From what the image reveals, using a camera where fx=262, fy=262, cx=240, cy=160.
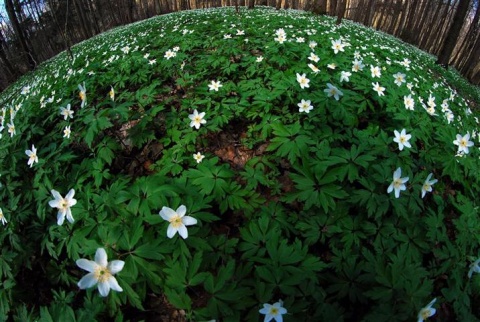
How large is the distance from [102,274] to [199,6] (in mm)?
26714

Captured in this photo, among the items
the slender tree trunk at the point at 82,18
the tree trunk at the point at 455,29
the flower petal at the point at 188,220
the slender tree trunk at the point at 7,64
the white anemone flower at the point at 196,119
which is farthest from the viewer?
the slender tree trunk at the point at 82,18

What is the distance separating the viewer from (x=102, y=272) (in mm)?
1329

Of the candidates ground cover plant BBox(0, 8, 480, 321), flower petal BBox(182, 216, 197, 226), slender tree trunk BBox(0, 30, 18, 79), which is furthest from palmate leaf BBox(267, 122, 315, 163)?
slender tree trunk BBox(0, 30, 18, 79)

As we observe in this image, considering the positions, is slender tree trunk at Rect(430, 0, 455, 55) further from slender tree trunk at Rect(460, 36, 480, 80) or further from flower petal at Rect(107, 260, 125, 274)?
flower petal at Rect(107, 260, 125, 274)

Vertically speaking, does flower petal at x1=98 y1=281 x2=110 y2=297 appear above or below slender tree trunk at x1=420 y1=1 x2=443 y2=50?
above

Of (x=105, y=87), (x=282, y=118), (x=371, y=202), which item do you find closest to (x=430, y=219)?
(x=371, y=202)

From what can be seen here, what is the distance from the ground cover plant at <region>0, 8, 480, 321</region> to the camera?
5.22 ft

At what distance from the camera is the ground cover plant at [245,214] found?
→ 1.59 meters

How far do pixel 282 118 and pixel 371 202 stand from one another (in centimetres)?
120

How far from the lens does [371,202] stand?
79.2 inches

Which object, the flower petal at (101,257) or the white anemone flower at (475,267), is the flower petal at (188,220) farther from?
the white anemone flower at (475,267)

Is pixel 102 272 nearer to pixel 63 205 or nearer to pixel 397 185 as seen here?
pixel 63 205

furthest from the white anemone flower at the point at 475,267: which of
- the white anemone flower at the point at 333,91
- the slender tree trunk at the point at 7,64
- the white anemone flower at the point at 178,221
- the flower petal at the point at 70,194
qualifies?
the slender tree trunk at the point at 7,64

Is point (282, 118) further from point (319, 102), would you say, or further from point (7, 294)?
point (7, 294)
